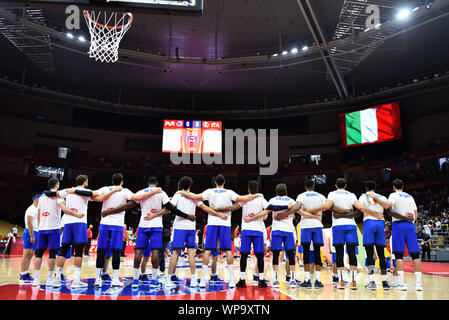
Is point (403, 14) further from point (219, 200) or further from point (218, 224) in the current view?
point (218, 224)

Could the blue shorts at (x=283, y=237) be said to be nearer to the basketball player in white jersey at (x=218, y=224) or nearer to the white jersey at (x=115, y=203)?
the basketball player in white jersey at (x=218, y=224)

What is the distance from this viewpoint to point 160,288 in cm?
609

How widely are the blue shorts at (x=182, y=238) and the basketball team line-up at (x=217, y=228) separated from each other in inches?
0.7

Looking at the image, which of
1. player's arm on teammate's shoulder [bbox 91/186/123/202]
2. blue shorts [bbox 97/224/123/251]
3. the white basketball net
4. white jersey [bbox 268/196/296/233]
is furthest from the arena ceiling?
blue shorts [bbox 97/224/123/251]

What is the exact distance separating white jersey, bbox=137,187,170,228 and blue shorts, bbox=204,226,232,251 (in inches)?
38.9

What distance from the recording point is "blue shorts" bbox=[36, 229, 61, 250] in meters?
6.36

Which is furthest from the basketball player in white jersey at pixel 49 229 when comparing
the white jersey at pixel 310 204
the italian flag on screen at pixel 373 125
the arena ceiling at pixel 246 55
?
the italian flag on screen at pixel 373 125

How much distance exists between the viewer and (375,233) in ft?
21.7

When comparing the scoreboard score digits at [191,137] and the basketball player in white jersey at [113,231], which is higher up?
the scoreboard score digits at [191,137]

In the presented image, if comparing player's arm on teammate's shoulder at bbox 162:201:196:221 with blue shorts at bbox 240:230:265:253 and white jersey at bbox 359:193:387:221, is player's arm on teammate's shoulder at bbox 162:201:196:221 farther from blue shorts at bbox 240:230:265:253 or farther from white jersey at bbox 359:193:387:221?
white jersey at bbox 359:193:387:221

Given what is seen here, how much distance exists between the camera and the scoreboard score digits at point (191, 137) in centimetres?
2480

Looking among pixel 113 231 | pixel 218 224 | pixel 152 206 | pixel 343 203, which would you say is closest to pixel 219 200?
pixel 218 224

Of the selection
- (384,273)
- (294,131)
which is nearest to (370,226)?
(384,273)

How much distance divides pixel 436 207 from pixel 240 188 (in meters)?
14.8
